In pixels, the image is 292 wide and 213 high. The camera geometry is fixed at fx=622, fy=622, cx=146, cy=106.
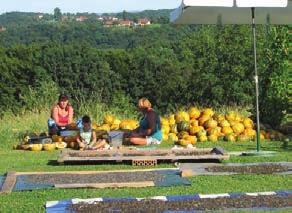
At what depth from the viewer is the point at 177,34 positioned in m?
56.0

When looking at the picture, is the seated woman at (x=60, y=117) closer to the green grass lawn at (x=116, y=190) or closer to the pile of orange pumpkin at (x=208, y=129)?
the green grass lawn at (x=116, y=190)

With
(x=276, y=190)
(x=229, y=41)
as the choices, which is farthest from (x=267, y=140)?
(x=229, y=41)

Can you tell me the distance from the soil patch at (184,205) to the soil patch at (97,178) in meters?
1.36

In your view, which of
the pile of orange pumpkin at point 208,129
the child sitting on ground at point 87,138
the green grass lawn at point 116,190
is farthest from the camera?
the pile of orange pumpkin at point 208,129

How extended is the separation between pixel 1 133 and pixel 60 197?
6.12m

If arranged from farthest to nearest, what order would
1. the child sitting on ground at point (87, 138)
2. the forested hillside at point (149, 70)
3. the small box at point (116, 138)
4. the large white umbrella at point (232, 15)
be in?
the forested hillside at point (149, 70), the small box at point (116, 138), the large white umbrella at point (232, 15), the child sitting on ground at point (87, 138)

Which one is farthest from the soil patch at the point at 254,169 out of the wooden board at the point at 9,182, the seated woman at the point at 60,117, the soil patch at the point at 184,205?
the seated woman at the point at 60,117

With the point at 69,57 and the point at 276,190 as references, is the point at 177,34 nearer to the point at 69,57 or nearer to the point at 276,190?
the point at 69,57

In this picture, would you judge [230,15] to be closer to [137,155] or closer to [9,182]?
[137,155]

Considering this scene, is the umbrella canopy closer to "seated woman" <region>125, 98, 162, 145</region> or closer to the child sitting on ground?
"seated woman" <region>125, 98, 162, 145</region>

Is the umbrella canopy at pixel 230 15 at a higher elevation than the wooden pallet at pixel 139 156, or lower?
higher

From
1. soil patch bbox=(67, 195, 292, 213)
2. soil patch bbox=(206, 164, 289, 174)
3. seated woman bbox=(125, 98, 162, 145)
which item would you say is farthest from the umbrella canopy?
soil patch bbox=(67, 195, 292, 213)

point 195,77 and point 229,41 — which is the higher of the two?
point 229,41

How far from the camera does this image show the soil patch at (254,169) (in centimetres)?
830
